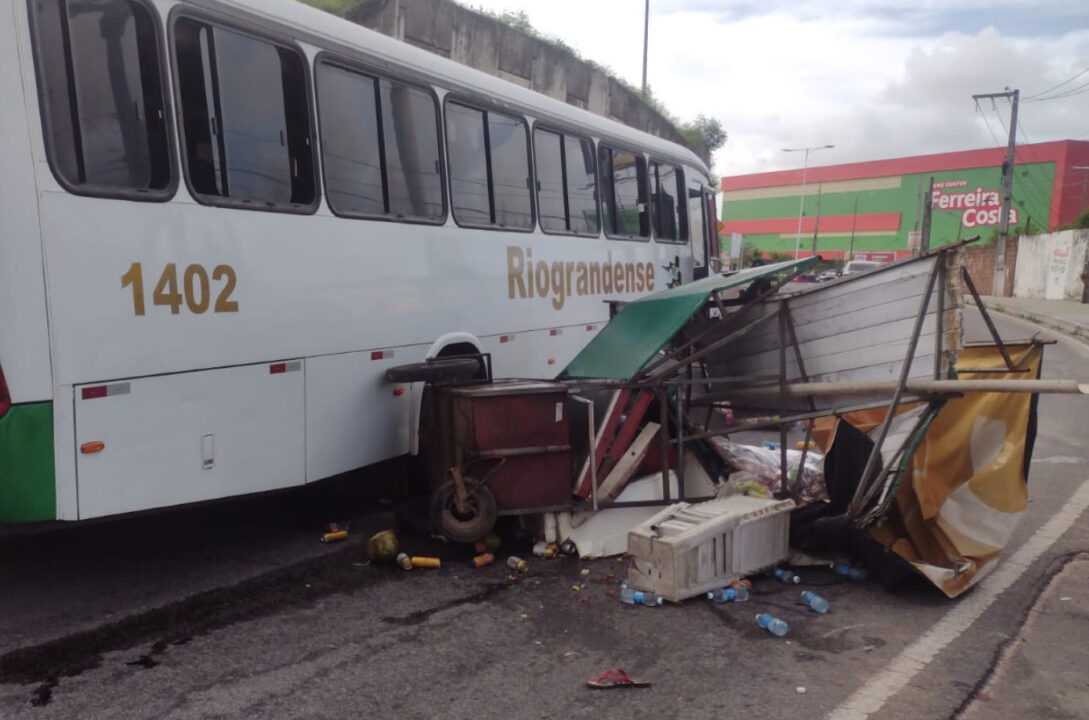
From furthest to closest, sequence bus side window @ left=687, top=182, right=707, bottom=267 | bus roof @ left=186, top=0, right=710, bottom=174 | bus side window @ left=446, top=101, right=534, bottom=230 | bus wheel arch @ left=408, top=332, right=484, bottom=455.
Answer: bus side window @ left=687, top=182, right=707, bottom=267
bus side window @ left=446, top=101, right=534, bottom=230
bus wheel arch @ left=408, top=332, right=484, bottom=455
bus roof @ left=186, top=0, right=710, bottom=174

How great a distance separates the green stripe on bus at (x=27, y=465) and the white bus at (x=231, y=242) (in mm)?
10

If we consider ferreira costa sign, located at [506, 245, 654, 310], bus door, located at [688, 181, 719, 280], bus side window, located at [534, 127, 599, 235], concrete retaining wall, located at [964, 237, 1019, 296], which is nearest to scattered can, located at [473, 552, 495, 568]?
ferreira costa sign, located at [506, 245, 654, 310]

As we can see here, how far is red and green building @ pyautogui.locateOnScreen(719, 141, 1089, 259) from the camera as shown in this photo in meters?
52.9

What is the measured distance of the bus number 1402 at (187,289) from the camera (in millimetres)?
4328

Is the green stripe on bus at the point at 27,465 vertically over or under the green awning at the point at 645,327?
under

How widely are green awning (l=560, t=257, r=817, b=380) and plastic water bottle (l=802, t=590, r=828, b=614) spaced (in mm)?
1777

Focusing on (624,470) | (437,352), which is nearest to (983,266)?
(437,352)

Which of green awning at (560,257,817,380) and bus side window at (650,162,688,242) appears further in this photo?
bus side window at (650,162,688,242)

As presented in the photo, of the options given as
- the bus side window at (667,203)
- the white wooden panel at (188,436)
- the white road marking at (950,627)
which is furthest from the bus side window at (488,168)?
the white road marking at (950,627)

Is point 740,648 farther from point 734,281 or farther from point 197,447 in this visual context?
point 197,447

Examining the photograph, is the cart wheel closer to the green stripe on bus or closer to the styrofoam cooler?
the styrofoam cooler

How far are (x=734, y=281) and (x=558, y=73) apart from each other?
55.4 ft

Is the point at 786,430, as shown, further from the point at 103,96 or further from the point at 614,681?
the point at 103,96

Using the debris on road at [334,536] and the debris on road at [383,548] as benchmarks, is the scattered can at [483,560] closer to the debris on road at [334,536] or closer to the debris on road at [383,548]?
the debris on road at [383,548]
